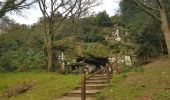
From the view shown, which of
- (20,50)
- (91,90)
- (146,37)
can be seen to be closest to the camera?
(91,90)

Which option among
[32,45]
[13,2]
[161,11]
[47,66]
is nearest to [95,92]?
[161,11]

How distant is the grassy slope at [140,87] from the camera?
14961mm

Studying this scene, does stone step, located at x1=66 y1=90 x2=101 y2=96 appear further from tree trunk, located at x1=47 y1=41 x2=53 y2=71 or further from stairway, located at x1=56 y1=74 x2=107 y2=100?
tree trunk, located at x1=47 y1=41 x2=53 y2=71

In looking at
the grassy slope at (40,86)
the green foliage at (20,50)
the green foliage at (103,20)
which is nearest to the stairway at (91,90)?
the grassy slope at (40,86)

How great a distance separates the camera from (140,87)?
16.8 m

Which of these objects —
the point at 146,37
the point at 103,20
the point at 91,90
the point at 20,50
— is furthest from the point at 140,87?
the point at 103,20

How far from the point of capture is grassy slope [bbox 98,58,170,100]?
1496 cm

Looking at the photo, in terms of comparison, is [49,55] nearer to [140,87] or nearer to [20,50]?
[20,50]

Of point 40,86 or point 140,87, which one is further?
point 40,86

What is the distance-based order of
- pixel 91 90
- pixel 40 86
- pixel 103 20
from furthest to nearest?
1. pixel 103 20
2. pixel 40 86
3. pixel 91 90

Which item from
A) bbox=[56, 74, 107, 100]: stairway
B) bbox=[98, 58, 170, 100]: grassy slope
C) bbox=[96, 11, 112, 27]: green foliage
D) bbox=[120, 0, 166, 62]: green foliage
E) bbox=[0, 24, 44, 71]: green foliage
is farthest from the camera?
bbox=[96, 11, 112, 27]: green foliage

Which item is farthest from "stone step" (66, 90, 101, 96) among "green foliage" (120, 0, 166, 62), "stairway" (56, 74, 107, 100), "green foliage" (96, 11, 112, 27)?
"green foliage" (96, 11, 112, 27)

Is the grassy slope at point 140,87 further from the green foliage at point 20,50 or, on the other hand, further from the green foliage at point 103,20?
the green foliage at point 103,20

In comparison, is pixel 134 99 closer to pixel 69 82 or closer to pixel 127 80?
pixel 127 80
